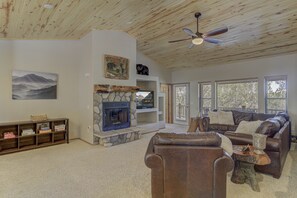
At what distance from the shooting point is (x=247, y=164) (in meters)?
2.77

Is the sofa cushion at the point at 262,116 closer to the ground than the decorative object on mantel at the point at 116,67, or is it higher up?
closer to the ground

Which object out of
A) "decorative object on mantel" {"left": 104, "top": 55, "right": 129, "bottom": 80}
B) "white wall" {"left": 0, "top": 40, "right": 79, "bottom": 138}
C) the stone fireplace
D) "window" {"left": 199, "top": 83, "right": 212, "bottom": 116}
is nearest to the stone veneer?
the stone fireplace

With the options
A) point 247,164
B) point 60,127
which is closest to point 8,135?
point 60,127

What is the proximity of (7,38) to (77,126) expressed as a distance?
302cm

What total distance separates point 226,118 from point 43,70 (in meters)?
5.72

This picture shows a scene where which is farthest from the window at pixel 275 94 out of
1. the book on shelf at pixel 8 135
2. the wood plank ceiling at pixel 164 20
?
the book on shelf at pixel 8 135

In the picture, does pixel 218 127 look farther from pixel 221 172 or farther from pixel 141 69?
pixel 221 172

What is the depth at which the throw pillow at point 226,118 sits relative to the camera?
576cm

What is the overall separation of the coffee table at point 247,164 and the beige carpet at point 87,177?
0.10 m

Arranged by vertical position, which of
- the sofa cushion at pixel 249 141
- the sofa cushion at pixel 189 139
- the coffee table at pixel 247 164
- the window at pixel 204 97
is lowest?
the coffee table at pixel 247 164

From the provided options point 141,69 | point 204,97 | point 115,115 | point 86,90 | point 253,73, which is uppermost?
point 141,69

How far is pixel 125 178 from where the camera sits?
121 inches

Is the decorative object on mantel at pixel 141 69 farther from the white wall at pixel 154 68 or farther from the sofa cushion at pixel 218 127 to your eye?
the sofa cushion at pixel 218 127

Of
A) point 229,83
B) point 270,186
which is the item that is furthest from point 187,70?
point 270,186
